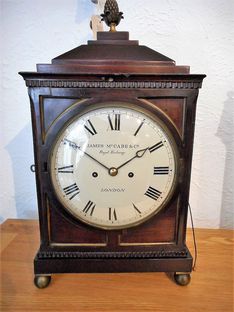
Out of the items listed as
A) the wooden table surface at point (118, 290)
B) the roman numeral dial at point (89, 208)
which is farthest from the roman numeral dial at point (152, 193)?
the wooden table surface at point (118, 290)

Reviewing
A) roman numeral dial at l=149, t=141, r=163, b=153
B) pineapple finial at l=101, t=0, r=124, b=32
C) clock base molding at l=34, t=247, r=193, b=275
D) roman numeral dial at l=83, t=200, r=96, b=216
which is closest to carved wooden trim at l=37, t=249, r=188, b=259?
clock base molding at l=34, t=247, r=193, b=275

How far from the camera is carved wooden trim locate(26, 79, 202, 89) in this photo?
578 mm

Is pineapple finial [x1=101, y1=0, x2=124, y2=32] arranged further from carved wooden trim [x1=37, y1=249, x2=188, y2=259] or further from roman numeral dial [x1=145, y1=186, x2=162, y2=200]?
carved wooden trim [x1=37, y1=249, x2=188, y2=259]

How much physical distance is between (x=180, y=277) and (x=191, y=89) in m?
0.48

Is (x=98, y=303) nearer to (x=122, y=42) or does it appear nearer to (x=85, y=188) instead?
(x=85, y=188)

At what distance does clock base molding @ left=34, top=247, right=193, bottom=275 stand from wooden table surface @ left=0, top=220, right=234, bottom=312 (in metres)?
0.04

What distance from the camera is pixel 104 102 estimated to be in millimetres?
594

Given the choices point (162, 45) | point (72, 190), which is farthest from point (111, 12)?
point (72, 190)

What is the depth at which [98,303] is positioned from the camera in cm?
61

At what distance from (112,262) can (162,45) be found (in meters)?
0.72

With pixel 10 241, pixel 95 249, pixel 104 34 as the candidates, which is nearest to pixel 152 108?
pixel 104 34

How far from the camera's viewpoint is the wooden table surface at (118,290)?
0.61 metres

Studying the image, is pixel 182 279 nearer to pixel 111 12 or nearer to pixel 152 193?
pixel 152 193

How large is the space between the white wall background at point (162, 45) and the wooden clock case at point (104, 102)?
1.06 ft
